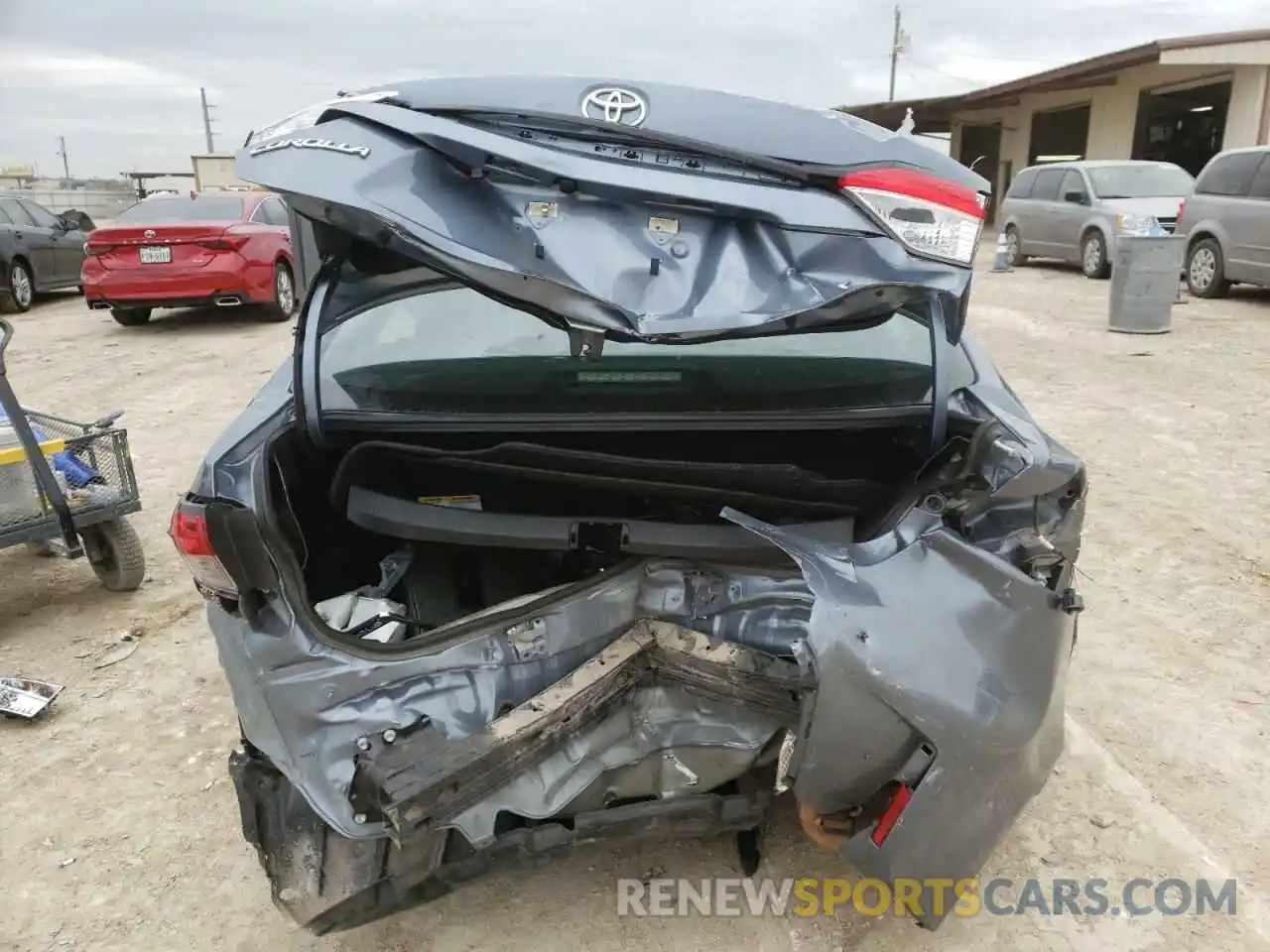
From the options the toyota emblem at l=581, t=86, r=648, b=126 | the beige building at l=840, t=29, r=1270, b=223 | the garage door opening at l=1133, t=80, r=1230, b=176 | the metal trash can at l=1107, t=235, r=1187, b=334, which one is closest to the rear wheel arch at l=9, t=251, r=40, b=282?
the beige building at l=840, t=29, r=1270, b=223

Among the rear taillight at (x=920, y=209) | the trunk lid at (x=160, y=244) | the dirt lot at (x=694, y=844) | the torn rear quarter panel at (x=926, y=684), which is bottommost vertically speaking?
the dirt lot at (x=694, y=844)

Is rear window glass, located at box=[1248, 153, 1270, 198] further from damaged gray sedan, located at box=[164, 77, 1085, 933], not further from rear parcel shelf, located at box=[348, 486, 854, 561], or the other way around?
rear parcel shelf, located at box=[348, 486, 854, 561]

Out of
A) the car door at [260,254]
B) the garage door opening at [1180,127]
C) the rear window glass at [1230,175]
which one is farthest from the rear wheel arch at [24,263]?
the garage door opening at [1180,127]

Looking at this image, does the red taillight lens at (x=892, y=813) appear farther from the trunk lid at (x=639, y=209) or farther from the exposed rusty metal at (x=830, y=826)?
the trunk lid at (x=639, y=209)

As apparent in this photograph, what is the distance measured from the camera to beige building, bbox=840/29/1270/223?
1616 cm

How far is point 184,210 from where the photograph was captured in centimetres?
1098

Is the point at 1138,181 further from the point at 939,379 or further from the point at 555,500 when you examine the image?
the point at 555,500

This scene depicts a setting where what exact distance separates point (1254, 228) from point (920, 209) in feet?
34.9

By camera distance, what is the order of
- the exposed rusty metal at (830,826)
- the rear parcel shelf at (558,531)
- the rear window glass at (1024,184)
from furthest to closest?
the rear window glass at (1024,184)
the rear parcel shelf at (558,531)
the exposed rusty metal at (830,826)

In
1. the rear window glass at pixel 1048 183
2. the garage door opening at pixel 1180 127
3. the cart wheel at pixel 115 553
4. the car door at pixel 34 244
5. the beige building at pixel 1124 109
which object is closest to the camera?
the cart wheel at pixel 115 553

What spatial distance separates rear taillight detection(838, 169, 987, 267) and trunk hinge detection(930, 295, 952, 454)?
371 millimetres

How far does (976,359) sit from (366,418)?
1.63 m

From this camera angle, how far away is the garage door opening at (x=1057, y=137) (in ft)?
81.3

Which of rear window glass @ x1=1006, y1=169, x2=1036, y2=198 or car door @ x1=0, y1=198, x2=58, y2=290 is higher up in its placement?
rear window glass @ x1=1006, y1=169, x2=1036, y2=198
